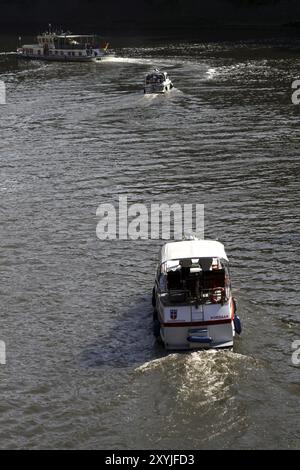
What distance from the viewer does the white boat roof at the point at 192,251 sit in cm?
3294

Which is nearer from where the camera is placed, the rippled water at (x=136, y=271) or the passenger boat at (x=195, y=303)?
the rippled water at (x=136, y=271)

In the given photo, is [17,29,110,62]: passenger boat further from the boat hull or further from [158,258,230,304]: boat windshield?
the boat hull

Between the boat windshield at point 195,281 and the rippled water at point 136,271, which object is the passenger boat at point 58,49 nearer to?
the rippled water at point 136,271

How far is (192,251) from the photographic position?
1308 inches

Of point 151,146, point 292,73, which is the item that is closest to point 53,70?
point 292,73

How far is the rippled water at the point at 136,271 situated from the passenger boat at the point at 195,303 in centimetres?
68

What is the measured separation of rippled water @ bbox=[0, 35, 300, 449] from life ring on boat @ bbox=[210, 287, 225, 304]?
214 centimetres

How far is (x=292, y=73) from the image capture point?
3853 inches

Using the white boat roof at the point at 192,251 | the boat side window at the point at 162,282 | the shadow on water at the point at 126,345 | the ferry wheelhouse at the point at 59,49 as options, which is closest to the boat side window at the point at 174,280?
the boat side window at the point at 162,282

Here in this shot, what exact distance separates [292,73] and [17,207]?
56734 mm

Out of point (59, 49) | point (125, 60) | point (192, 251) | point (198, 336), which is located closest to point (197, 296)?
point (198, 336)

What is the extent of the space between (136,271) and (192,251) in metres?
7.77
